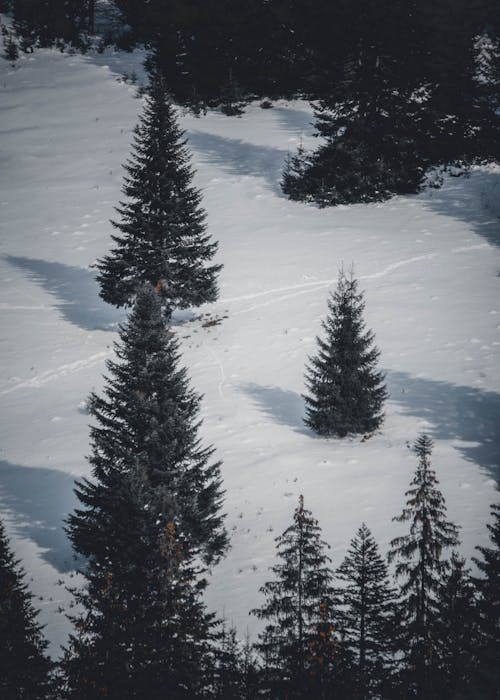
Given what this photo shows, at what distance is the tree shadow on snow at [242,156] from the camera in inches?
1426

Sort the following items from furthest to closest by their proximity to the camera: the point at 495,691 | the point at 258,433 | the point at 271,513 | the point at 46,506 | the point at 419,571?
the point at 258,433 < the point at 46,506 < the point at 271,513 < the point at 419,571 < the point at 495,691

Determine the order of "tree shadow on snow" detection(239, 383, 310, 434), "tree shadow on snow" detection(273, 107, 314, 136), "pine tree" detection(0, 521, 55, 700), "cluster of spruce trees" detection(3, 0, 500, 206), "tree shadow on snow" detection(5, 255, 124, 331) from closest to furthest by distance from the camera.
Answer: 1. "pine tree" detection(0, 521, 55, 700)
2. "tree shadow on snow" detection(239, 383, 310, 434)
3. "tree shadow on snow" detection(5, 255, 124, 331)
4. "cluster of spruce trees" detection(3, 0, 500, 206)
5. "tree shadow on snow" detection(273, 107, 314, 136)

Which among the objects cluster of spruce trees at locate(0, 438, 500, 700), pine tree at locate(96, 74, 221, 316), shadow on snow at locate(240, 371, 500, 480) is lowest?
shadow on snow at locate(240, 371, 500, 480)

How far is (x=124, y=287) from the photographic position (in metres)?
23.3

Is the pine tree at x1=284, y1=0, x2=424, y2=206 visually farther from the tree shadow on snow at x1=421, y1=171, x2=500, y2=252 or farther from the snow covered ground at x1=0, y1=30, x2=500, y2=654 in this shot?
the tree shadow on snow at x1=421, y1=171, x2=500, y2=252

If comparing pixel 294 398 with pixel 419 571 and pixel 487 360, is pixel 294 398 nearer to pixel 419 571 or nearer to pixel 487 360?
pixel 487 360

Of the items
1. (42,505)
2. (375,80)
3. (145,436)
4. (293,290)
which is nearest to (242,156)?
(375,80)

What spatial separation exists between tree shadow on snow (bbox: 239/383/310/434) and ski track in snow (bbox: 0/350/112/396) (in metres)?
6.20

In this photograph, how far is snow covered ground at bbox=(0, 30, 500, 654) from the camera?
13164 millimetres

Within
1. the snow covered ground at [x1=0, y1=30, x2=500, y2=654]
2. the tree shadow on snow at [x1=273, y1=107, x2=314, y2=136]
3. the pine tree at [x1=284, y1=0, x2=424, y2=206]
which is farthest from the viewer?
the tree shadow on snow at [x1=273, y1=107, x2=314, y2=136]

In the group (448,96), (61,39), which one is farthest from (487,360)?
(61,39)

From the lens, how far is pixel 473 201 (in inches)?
1257

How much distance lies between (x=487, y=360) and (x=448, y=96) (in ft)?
78.7

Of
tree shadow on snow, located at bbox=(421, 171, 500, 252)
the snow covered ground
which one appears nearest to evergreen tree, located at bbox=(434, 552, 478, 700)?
the snow covered ground
